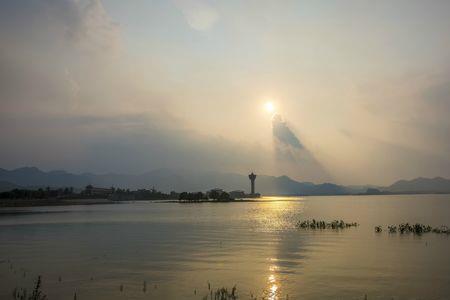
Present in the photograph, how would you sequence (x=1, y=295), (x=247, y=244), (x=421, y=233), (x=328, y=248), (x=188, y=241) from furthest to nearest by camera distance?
(x=421, y=233) < (x=188, y=241) < (x=247, y=244) < (x=328, y=248) < (x=1, y=295)

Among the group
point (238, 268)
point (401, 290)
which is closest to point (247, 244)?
point (238, 268)

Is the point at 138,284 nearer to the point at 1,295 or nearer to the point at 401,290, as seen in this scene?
the point at 1,295

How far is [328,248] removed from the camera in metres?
56.4

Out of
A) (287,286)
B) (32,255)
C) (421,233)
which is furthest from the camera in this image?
(421,233)

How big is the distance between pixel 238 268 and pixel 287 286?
27.7 ft

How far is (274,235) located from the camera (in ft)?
242

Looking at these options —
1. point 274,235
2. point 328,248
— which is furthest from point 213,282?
point 274,235

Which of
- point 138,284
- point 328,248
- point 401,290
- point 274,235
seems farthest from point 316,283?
point 274,235

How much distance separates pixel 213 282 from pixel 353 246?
93.5 feet

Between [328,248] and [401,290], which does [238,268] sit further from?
[328,248]

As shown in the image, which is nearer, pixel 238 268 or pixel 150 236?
pixel 238 268

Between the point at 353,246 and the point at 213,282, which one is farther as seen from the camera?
the point at 353,246

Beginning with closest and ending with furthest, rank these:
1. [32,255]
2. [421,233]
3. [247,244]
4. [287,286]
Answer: [287,286] < [32,255] < [247,244] < [421,233]

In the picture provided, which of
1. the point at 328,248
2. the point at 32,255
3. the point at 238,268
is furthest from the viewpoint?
the point at 328,248
